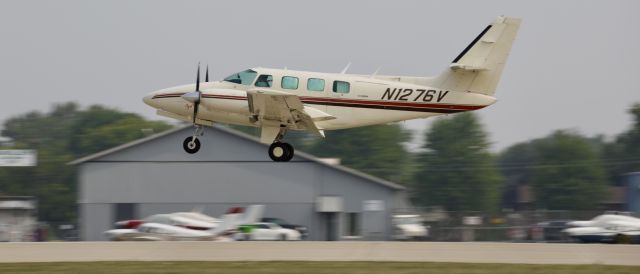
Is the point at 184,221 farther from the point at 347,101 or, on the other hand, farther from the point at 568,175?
the point at 568,175

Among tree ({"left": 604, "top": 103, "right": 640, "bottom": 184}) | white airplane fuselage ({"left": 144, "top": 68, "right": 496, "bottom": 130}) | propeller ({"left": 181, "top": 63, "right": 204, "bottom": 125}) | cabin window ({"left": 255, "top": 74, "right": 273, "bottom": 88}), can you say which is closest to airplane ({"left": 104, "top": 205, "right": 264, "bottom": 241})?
white airplane fuselage ({"left": 144, "top": 68, "right": 496, "bottom": 130})

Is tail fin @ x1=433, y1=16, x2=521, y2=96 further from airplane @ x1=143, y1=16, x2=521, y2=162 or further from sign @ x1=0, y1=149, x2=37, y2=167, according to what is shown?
sign @ x1=0, y1=149, x2=37, y2=167

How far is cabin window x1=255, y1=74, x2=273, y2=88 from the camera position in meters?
27.9

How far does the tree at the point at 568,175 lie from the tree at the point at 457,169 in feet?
16.3

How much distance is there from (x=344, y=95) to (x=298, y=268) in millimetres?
5361

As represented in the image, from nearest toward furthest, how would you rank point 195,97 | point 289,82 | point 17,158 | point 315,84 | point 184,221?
1. point 289,82
2. point 195,97
3. point 315,84
4. point 184,221
5. point 17,158

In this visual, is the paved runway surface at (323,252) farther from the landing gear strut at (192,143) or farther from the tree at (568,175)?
the tree at (568,175)

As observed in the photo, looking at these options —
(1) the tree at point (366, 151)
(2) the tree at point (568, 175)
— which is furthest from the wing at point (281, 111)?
(1) the tree at point (366, 151)

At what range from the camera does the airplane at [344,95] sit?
28.1 m

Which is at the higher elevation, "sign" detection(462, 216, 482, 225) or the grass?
"sign" detection(462, 216, 482, 225)

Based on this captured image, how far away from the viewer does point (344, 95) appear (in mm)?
28578

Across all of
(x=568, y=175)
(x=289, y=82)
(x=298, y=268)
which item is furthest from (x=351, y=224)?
(x=568, y=175)

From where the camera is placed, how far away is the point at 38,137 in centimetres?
13000

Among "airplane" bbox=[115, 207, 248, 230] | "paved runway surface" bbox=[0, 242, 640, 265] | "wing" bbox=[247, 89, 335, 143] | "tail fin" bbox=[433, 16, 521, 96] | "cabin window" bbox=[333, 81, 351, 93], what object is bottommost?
"paved runway surface" bbox=[0, 242, 640, 265]
